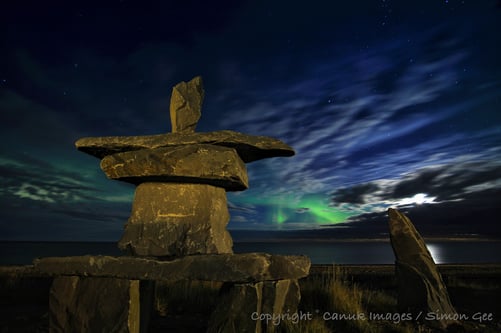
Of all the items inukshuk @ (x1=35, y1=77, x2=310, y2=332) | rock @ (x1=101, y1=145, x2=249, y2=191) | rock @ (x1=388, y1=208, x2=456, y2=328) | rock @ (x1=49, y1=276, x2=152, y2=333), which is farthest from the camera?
rock @ (x1=388, y1=208, x2=456, y2=328)

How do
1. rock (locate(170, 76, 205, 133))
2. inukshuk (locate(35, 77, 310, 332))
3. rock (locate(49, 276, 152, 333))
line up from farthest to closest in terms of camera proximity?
rock (locate(170, 76, 205, 133)) < rock (locate(49, 276, 152, 333)) < inukshuk (locate(35, 77, 310, 332))

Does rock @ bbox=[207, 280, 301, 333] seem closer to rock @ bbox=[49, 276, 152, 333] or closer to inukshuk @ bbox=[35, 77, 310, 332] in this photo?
inukshuk @ bbox=[35, 77, 310, 332]

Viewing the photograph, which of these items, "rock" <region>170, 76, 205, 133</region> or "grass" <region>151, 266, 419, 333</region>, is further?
"rock" <region>170, 76, 205, 133</region>

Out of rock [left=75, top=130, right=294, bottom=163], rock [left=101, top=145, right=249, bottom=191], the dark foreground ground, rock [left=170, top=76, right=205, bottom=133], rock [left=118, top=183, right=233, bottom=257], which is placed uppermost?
Answer: rock [left=170, top=76, right=205, bottom=133]

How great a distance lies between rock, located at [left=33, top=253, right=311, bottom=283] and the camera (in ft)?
11.0

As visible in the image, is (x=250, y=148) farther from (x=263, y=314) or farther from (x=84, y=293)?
(x=84, y=293)

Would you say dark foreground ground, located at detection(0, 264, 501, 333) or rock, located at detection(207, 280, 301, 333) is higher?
rock, located at detection(207, 280, 301, 333)

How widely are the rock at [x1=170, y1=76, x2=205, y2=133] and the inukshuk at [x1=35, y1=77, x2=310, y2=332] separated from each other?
0.01 meters

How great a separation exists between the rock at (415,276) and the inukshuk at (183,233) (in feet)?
6.61

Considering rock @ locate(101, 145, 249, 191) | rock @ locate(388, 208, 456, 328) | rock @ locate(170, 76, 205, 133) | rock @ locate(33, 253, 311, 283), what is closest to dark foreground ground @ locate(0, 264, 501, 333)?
rock @ locate(388, 208, 456, 328)

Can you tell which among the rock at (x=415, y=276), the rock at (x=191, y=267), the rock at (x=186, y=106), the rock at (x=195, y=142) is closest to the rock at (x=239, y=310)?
the rock at (x=191, y=267)

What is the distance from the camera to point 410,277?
19.1 feet

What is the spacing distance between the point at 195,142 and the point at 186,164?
0.27m

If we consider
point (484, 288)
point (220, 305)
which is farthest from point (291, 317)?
point (484, 288)
